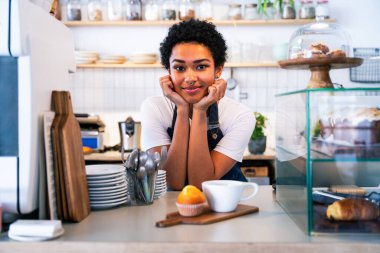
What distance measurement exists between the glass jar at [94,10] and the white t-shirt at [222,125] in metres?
2.44

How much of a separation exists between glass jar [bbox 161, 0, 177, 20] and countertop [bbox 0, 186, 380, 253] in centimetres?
324

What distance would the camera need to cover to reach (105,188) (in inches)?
57.2

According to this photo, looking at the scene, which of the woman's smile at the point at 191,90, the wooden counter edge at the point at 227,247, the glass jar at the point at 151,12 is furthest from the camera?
the glass jar at the point at 151,12

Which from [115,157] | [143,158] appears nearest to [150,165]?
[143,158]

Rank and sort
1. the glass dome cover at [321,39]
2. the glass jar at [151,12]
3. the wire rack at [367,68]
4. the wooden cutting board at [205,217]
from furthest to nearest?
the wire rack at [367,68] → the glass jar at [151,12] → the glass dome cover at [321,39] → the wooden cutting board at [205,217]

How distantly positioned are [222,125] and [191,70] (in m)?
0.34

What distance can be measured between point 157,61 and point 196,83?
2.60 metres

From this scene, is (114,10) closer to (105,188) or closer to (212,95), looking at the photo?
(212,95)

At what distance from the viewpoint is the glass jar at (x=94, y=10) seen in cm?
436

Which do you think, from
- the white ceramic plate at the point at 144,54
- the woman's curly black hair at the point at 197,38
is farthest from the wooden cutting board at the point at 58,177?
the white ceramic plate at the point at 144,54

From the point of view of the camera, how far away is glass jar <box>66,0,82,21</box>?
4.38 metres

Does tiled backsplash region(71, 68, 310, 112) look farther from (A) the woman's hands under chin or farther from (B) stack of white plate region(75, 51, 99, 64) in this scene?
(A) the woman's hands under chin

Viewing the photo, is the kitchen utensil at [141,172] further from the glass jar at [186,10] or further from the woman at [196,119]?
the glass jar at [186,10]

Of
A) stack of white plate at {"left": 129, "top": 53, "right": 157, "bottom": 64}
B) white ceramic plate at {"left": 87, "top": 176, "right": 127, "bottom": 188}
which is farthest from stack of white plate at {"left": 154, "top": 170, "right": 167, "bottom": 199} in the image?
stack of white plate at {"left": 129, "top": 53, "right": 157, "bottom": 64}
